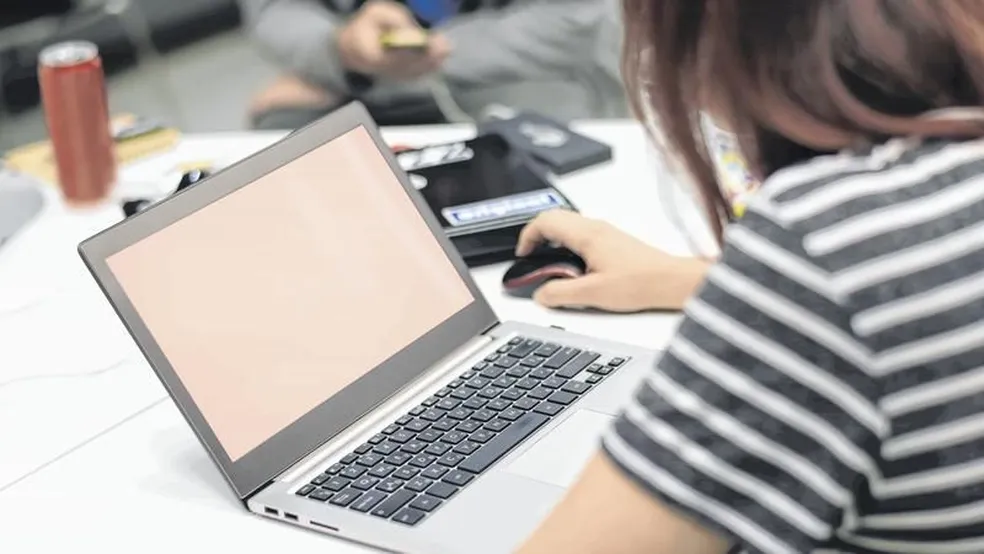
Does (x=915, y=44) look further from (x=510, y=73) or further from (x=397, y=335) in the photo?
Answer: (x=510, y=73)

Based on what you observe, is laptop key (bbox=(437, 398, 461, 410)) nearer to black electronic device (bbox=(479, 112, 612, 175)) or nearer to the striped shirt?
the striped shirt

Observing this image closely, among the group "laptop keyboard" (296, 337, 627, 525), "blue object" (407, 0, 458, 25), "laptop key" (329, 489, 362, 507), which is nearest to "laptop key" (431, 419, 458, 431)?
"laptop keyboard" (296, 337, 627, 525)

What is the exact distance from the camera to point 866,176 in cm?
66

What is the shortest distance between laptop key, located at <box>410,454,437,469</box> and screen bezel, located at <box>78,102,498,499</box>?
0.08 meters

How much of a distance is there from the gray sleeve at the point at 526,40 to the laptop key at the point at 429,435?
4.07 feet

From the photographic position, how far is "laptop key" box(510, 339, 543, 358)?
1.15 metres

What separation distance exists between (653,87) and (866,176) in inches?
6.1

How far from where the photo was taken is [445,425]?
104cm

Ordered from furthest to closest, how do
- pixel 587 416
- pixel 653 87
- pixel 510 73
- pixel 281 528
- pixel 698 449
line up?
1. pixel 510 73
2. pixel 587 416
3. pixel 281 528
4. pixel 653 87
5. pixel 698 449

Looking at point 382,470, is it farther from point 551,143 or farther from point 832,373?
point 551,143

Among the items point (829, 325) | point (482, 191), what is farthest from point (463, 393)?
point (829, 325)

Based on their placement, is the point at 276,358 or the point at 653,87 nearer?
the point at 653,87

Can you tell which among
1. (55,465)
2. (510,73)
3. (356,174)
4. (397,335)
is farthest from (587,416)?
(510,73)

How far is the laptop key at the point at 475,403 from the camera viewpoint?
1063 mm
